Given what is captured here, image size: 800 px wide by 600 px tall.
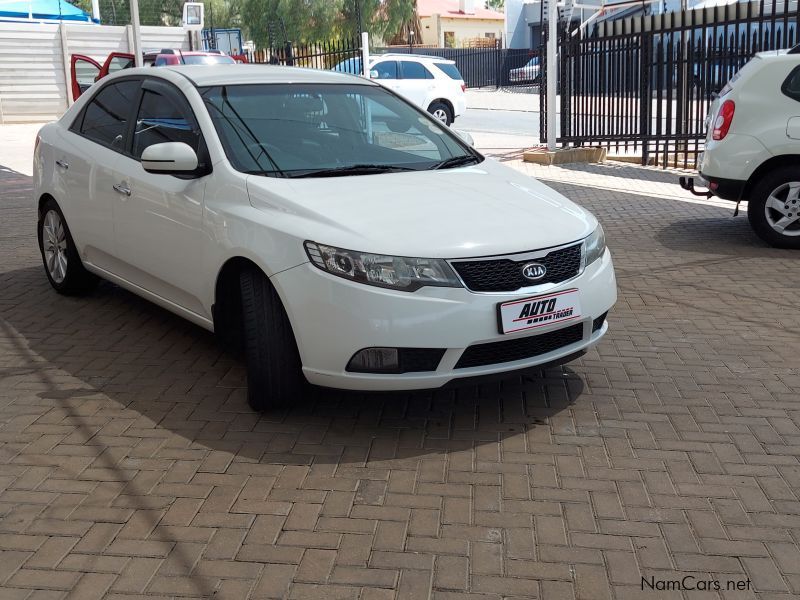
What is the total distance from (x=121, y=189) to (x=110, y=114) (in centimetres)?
79

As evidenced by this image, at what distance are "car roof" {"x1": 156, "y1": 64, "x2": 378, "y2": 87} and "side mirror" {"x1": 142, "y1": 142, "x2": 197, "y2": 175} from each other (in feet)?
2.16

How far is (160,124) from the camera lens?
556cm

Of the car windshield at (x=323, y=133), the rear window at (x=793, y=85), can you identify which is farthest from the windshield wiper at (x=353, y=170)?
the rear window at (x=793, y=85)

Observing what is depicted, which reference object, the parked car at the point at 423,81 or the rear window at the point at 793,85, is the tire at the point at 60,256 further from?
the parked car at the point at 423,81

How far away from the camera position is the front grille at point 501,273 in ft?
13.6

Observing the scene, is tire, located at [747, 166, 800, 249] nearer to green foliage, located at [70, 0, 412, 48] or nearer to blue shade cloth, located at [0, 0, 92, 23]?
blue shade cloth, located at [0, 0, 92, 23]

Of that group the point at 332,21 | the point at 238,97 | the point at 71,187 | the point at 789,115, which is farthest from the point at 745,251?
the point at 332,21

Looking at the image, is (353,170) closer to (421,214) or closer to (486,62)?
(421,214)

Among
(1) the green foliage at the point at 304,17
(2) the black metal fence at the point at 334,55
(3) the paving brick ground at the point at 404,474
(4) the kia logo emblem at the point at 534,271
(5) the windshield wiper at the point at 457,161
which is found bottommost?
(3) the paving brick ground at the point at 404,474

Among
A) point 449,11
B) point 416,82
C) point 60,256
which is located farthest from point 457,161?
point 449,11

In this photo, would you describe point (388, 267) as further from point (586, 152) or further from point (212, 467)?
point (586, 152)

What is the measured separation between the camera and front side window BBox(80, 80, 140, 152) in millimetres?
5945

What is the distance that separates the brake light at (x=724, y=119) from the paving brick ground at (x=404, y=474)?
2620mm

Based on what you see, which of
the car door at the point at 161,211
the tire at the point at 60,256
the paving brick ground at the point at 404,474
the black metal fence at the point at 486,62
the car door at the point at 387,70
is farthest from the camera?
the black metal fence at the point at 486,62
